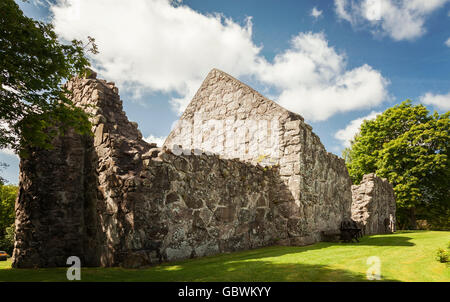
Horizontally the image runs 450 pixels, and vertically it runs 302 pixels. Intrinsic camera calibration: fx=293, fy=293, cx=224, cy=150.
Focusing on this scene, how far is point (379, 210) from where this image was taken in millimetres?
17641

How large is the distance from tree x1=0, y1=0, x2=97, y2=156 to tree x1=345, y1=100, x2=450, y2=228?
75.7 ft

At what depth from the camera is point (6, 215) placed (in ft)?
98.2

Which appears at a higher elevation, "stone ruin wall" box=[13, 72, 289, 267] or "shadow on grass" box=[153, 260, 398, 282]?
"stone ruin wall" box=[13, 72, 289, 267]

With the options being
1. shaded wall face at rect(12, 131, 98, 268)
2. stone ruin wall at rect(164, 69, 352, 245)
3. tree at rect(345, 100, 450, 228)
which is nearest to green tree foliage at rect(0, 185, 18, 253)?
stone ruin wall at rect(164, 69, 352, 245)

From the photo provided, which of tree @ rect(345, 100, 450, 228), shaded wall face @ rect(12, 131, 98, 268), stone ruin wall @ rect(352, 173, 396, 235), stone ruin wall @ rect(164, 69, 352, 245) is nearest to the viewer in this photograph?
shaded wall face @ rect(12, 131, 98, 268)

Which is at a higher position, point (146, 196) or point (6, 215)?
point (146, 196)

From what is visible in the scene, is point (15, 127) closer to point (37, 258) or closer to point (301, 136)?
point (37, 258)

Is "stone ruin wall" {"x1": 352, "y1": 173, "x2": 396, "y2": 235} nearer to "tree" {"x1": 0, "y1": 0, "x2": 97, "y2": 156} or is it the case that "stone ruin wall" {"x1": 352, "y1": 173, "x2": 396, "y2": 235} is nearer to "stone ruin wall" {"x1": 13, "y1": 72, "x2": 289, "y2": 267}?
"stone ruin wall" {"x1": 13, "y1": 72, "x2": 289, "y2": 267}

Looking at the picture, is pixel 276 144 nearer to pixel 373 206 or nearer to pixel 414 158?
pixel 373 206

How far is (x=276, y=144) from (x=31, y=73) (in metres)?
7.07

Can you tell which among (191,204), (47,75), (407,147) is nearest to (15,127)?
(47,75)

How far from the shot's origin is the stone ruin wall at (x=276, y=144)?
929cm

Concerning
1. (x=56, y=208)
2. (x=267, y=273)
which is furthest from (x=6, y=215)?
(x=267, y=273)

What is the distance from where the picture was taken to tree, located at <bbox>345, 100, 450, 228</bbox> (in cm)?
2163
